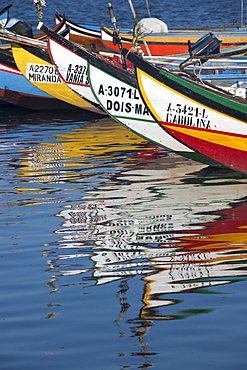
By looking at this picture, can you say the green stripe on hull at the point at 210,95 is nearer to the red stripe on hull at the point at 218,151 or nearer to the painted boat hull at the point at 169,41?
the red stripe on hull at the point at 218,151

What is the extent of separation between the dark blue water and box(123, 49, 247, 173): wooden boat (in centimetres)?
44

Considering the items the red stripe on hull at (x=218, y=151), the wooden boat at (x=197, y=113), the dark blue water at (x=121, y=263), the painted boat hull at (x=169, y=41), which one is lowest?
the dark blue water at (x=121, y=263)

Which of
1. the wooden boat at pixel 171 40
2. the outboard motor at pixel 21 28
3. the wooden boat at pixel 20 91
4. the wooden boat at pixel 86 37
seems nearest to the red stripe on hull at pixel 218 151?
the outboard motor at pixel 21 28

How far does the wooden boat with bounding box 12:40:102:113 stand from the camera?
16.3m

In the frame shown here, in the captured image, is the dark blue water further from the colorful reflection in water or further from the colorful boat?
the colorful boat

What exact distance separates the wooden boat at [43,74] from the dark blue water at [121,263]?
5219mm

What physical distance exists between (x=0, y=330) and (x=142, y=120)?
6.95 m

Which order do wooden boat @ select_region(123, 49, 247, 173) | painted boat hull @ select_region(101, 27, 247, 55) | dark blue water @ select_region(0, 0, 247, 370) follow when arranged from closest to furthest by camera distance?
dark blue water @ select_region(0, 0, 247, 370) < wooden boat @ select_region(123, 49, 247, 173) < painted boat hull @ select_region(101, 27, 247, 55)

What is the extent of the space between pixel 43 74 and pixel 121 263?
11.3 m

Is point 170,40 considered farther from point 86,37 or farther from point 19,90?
point 19,90

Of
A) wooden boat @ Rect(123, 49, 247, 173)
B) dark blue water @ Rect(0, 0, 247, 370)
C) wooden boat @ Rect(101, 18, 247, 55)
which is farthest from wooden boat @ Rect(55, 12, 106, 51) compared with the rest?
wooden boat @ Rect(123, 49, 247, 173)

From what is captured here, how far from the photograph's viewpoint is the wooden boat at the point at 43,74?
16266 mm

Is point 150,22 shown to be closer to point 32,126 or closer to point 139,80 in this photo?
point 32,126

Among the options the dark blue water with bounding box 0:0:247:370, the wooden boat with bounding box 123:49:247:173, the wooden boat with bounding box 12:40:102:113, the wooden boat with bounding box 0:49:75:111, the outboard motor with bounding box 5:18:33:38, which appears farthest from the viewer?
the wooden boat with bounding box 0:49:75:111
